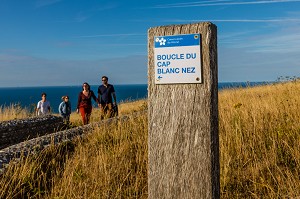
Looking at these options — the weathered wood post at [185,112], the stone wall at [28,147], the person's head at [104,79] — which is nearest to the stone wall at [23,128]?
the stone wall at [28,147]

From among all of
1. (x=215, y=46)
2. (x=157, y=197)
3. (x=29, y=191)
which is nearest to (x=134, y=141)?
(x=29, y=191)

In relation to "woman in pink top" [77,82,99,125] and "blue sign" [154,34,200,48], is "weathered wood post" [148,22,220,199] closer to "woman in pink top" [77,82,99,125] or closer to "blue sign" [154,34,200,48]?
"blue sign" [154,34,200,48]

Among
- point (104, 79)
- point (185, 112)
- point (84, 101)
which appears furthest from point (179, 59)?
point (84, 101)

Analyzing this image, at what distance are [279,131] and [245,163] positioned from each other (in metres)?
0.76

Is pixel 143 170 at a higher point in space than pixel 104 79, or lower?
lower

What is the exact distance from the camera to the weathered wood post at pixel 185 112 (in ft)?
7.93

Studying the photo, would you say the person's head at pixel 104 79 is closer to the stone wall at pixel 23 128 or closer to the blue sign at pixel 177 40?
the stone wall at pixel 23 128

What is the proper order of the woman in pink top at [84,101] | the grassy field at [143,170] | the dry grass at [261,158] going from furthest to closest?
the woman in pink top at [84,101] < the grassy field at [143,170] < the dry grass at [261,158]

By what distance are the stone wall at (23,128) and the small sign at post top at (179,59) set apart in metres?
5.54

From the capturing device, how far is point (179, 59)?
2.43 metres

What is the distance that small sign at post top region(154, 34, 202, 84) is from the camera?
7.93 ft

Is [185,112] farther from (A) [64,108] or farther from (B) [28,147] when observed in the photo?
(A) [64,108]

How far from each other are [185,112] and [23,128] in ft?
23.2

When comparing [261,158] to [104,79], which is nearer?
[261,158]
